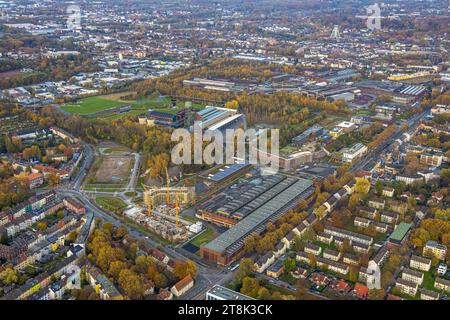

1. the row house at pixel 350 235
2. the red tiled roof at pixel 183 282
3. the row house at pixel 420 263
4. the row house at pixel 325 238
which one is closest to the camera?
the red tiled roof at pixel 183 282

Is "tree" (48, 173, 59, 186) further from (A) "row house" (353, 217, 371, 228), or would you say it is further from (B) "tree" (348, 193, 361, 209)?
(A) "row house" (353, 217, 371, 228)

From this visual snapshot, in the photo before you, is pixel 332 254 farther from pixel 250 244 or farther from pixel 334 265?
pixel 250 244

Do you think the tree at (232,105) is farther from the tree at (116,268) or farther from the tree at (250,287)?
the tree at (250,287)

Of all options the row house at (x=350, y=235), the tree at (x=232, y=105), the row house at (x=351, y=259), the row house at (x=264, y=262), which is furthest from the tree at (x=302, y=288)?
the tree at (x=232, y=105)

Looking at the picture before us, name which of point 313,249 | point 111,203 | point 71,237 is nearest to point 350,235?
point 313,249

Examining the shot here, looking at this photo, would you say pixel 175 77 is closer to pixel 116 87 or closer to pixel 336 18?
pixel 116 87
